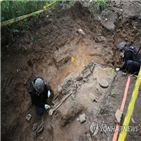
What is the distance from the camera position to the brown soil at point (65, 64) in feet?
9.27

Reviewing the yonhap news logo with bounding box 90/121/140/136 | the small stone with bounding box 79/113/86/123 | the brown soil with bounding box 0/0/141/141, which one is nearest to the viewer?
the yonhap news logo with bounding box 90/121/140/136

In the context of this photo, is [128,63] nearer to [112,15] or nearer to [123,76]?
[123,76]

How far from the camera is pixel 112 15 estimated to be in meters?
4.89

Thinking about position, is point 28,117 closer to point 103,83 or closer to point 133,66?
point 103,83

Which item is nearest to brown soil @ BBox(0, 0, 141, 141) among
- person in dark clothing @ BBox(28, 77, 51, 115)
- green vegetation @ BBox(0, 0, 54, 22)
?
person in dark clothing @ BBox(28, 77, 51, 115)

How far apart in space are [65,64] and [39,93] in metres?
1.28

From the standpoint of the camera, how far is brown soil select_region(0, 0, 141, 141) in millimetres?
2824

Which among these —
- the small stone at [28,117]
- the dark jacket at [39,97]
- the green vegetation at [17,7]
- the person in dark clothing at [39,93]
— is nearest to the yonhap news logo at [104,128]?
the person in dark clothing at [39,93]

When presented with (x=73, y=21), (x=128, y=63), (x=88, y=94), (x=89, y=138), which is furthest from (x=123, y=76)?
(x=73, y=21)

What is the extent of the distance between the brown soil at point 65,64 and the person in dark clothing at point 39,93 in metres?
0.22

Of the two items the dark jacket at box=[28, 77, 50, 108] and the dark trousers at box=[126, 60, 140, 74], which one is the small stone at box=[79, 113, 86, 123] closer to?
the dark jacket at box=[28, 77, 50, 108]

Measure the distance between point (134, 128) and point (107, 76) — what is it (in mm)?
1466

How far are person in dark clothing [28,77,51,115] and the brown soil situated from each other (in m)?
0.22

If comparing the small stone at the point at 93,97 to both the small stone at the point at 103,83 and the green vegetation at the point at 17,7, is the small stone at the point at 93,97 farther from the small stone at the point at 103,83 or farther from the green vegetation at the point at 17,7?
the green vegetation at the point at 17,7
